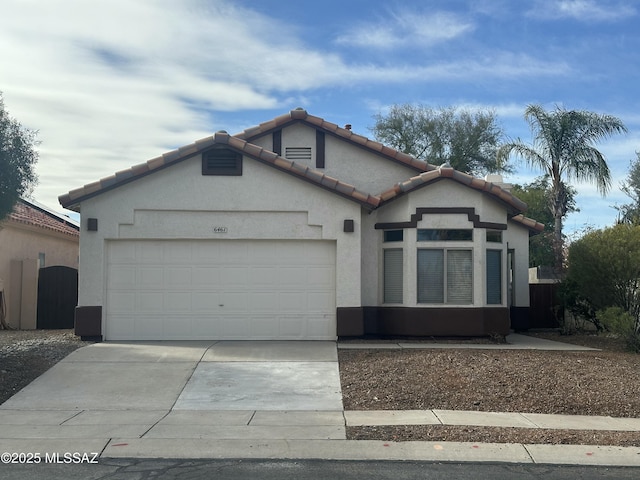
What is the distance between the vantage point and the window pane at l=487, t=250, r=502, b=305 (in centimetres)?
1591

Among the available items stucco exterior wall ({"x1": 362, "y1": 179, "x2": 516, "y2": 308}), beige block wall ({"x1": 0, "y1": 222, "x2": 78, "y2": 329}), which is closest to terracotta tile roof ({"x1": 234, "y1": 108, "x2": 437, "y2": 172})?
stucco exterior wall ({"x1": 362, "y1": 179, "x2": 516, "y2": 308})

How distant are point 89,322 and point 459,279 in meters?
8.12

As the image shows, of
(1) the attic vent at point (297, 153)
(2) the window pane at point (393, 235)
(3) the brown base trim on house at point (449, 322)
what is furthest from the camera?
(1) the attic vent at point (297, 153)

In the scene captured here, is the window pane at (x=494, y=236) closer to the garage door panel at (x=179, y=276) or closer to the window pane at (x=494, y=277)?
the window pane at (x=494, y=277)

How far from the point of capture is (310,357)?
13367 mm

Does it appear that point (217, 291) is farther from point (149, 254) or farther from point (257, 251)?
point (149, 254)

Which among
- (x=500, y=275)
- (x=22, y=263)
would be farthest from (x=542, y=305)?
(x=22, y=263)

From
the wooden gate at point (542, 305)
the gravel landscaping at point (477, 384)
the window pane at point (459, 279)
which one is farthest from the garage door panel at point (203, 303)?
the wooden gate at point (542, 305)

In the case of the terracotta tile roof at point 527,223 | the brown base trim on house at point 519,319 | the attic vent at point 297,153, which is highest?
the attic vent at point 297,153

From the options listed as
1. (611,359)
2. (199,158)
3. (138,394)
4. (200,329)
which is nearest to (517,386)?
(611,359)

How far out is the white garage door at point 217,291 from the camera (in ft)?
49.7

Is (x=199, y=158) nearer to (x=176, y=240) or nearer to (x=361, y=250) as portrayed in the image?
(x=176, y=240)

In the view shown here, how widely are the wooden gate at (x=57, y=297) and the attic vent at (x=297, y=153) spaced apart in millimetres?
6948

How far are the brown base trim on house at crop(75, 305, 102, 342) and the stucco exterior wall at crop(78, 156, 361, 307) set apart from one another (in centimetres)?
53
